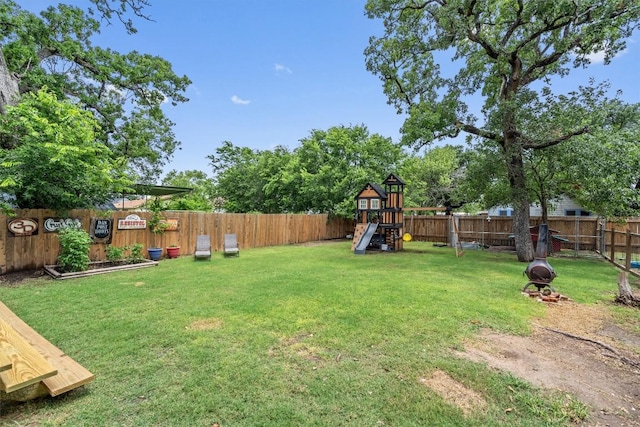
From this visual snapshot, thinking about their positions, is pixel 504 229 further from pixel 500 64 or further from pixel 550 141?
pixel 500 64

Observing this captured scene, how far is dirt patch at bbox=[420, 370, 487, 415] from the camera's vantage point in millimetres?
2344

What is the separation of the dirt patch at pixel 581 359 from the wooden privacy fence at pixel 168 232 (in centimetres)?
988

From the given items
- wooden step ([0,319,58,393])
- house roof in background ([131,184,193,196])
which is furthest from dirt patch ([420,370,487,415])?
house roof in background ([131,184,193,196])

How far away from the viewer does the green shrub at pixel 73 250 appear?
7.22m

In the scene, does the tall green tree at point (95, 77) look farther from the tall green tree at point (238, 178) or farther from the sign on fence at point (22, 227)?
the tall green tree at point (238, 178)

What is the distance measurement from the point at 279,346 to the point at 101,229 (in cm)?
808

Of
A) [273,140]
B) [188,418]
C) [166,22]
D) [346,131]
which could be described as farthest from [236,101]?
[188,418]

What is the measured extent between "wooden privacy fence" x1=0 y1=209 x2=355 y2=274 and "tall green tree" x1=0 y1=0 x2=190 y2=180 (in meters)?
2.54

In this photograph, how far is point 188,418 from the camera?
7.08 ft

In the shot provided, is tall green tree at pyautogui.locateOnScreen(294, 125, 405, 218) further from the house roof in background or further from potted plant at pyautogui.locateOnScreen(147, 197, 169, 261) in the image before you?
potted plant at pyautogui.locateOnScreen(147, 197, 169, 261)

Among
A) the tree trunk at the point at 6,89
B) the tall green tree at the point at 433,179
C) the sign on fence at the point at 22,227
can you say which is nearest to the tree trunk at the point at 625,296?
the sign on fence at the point at 22,227

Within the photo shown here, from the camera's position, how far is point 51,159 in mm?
6613

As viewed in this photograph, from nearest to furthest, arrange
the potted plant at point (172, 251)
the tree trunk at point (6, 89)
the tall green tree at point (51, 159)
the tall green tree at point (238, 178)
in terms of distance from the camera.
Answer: the tall green tree at point (51, 159)
the tree trunk at point (6, 89)
the potted plant at point (172, 251)
the tall green tree at point (238, 178)

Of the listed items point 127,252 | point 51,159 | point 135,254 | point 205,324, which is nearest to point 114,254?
point 135,254
